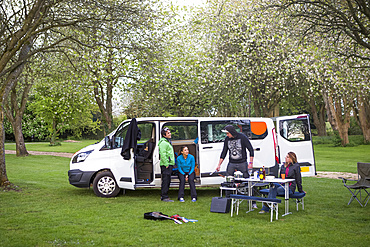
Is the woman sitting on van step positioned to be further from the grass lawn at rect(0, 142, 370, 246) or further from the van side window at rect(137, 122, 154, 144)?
the van side window at rect(137, 122, 154, 144)

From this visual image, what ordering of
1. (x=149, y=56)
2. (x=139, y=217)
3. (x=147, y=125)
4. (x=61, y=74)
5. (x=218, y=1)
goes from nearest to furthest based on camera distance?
(x=139, y=217) → (x=147, y=125) → (x=149, y=56) → (x=61, y=74) → (x=218, y=1)

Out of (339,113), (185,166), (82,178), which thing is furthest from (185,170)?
(339,113)

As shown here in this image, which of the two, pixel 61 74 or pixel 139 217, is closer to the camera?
pixel 139 217

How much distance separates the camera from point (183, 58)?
21.0m

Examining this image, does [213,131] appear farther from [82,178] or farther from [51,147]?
[51,147]

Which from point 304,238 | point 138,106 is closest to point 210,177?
point 304,238

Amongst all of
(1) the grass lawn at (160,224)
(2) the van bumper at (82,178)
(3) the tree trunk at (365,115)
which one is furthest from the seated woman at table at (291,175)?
(3) the tree trunk at (365,115)

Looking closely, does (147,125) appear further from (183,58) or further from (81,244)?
(183,58)

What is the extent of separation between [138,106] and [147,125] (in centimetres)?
1281

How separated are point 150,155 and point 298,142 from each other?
4479 millimetres

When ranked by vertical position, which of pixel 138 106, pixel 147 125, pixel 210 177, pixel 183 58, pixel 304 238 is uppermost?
pixel 183 58

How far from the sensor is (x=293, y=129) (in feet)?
37.5

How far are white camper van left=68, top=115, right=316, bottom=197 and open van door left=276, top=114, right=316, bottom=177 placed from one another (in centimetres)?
46

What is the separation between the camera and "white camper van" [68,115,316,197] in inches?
401
